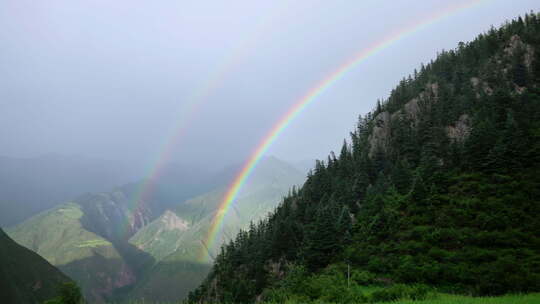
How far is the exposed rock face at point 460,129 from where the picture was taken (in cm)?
9712

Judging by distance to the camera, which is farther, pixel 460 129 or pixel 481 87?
pixel 481 87

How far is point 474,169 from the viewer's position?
7438 cm

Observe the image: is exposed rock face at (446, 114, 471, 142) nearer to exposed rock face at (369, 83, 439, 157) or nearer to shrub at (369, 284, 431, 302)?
exposed rock face at (369, 83, 439, 157)

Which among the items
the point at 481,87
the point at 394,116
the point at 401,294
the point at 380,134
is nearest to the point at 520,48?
the point at 481,87

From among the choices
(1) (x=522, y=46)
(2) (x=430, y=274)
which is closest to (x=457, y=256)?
(2) (x=430, y=274)

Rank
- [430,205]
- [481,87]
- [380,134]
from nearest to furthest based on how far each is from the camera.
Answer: [430,205] → [481,87] → [380,134]

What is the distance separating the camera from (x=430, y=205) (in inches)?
2566

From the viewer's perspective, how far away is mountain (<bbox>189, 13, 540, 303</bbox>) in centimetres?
4600

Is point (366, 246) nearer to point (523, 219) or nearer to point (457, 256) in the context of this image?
point (457, 256)

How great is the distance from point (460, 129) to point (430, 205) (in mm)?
44065

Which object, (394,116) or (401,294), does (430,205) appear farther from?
(394,116)

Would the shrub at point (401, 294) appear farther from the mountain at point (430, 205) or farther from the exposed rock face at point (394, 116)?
the exposed rock face at point (394, 116)

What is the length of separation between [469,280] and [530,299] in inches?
797

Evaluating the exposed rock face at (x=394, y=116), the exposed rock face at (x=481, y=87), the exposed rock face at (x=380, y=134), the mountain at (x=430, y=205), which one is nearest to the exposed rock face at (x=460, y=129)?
the mountain at (x=430, y=205)
